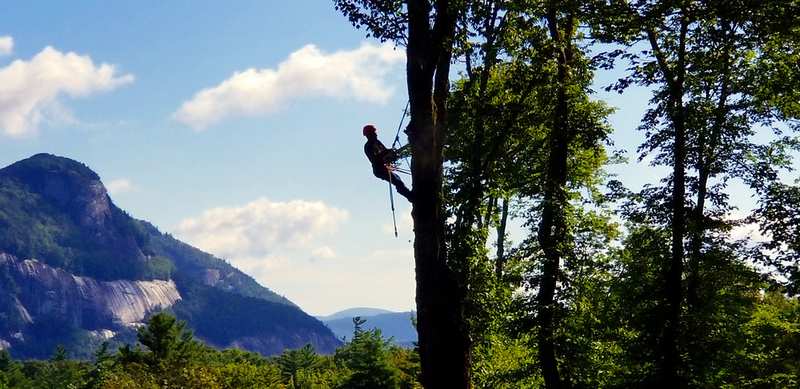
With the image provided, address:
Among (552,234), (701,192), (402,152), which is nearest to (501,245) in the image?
(552,234)

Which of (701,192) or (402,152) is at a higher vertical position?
(701,192)

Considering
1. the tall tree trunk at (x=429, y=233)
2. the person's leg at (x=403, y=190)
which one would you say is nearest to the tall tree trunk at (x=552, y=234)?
the person's leg at (x=403, y=190)

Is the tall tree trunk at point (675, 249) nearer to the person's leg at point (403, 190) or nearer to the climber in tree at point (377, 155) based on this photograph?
the climber in tree at point (377, 155)

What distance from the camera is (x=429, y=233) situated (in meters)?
8.52

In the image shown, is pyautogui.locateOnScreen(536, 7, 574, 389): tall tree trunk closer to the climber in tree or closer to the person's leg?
the climber in tree

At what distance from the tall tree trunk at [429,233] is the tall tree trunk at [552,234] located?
33.5ft

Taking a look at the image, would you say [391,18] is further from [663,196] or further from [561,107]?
[663,196]

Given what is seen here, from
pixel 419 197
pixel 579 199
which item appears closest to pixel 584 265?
pixel 579 199

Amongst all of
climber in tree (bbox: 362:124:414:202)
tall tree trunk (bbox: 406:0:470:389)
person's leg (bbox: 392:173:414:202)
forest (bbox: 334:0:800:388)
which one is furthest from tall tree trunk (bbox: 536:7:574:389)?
tall tree trunk (bbox: 406:0:470:389)

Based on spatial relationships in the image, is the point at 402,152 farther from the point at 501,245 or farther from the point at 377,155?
the point at 501,245

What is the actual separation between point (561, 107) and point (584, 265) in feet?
15.0

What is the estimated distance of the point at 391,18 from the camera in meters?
11.2


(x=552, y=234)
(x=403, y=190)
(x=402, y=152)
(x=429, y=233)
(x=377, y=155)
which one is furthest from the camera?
(x=552, y=234)

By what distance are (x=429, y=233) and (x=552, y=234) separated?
1209cm
